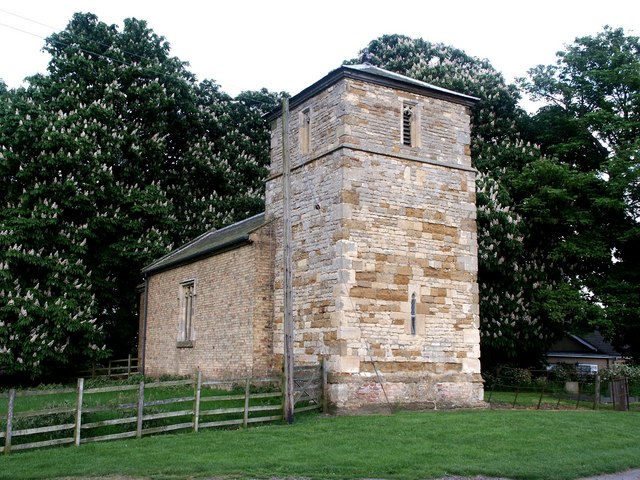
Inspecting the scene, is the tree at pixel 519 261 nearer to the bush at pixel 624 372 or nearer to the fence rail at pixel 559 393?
the fence rail at pixel 559 393

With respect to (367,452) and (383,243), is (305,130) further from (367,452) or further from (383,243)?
(367,452)

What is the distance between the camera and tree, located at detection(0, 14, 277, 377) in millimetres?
26828

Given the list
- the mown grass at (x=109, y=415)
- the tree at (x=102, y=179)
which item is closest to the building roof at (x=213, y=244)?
the tree at (x=102, y=179)

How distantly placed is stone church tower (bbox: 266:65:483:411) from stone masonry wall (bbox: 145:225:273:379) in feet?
1.64

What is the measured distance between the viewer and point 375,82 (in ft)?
63.5

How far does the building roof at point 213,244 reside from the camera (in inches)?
855

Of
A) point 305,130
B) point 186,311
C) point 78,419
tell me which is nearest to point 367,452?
point 78,419

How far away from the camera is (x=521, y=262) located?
26844 millimetres

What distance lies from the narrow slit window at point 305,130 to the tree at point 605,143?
1216 centimetres

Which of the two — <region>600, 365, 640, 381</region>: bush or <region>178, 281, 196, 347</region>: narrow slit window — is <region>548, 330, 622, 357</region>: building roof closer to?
<region>600, 365, 640, 381</region>: bush

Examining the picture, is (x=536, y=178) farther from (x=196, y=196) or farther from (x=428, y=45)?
(x=196, y=196)

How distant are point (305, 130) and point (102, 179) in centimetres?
1263

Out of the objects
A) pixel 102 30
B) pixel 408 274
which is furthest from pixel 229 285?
pixel 102 30

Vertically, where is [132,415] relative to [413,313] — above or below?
below
